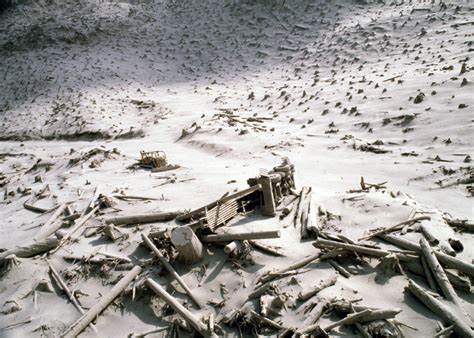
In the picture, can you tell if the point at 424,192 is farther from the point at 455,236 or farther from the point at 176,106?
the point at 176,106

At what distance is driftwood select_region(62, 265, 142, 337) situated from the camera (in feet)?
10.9

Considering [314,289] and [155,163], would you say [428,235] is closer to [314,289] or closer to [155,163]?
[314,289]

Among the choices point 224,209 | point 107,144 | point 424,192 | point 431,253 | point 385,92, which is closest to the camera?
point 431,253

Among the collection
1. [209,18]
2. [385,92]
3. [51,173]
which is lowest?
[51,173]

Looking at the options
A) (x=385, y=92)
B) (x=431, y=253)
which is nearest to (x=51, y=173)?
(x=431, y=253)

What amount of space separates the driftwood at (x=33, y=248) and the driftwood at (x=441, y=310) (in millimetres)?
4749

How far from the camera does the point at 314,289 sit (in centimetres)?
338

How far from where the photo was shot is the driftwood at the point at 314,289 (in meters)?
3.33

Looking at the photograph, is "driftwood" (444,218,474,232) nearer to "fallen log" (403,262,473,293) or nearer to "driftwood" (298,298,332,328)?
"fallen log" (403,262,473,293)

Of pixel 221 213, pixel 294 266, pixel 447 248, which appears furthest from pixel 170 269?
pixel 447 248

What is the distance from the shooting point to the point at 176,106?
14484 mm

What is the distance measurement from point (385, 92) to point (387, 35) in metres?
7.11

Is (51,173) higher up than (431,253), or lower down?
lower down

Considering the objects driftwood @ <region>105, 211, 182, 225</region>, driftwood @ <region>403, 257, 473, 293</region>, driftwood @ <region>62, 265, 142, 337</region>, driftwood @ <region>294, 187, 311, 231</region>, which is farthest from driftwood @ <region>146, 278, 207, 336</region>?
A: driftwood @ <region>403, 257, 473, 293</region>
